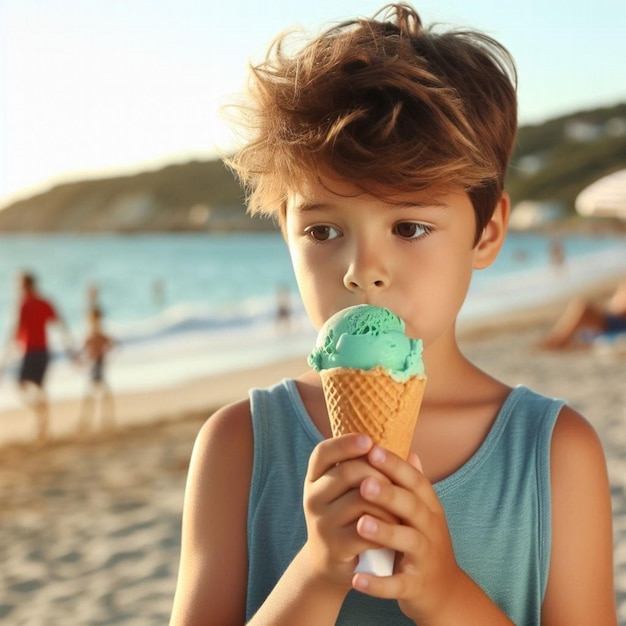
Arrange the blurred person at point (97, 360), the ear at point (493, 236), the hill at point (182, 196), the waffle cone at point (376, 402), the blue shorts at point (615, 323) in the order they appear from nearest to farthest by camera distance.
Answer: the waffle cone at point (376, 402) < the ear at point (493, 236) < the blurred person at point (97, 360) < the blue shorts at point (615, 323) < the hill at point (182, 196)

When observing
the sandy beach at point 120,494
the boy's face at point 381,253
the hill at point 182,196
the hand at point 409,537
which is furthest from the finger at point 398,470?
the hill at point 182,196

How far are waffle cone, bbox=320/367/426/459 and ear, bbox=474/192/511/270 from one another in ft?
1.52

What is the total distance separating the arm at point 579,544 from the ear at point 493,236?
0.42 metres

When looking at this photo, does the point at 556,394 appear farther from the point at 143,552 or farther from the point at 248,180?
the point at 248,180

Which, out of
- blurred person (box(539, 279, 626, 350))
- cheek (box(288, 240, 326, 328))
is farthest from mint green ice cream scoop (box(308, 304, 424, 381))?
blurred person (box(539, 279, 626, 350))

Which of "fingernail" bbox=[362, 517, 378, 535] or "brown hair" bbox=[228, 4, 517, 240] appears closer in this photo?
"fingernail" bbox=[362, 517, 378, 535]

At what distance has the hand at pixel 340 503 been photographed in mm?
1302

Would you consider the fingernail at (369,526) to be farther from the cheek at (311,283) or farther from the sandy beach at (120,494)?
the sandy beach at (120,494)

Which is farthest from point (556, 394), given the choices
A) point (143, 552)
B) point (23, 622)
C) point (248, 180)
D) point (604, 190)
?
point (248, 180)

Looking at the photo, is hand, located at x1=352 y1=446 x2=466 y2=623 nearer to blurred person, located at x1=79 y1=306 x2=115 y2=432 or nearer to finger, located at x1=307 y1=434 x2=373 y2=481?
finger, located at x1=307 y1=434 x2=373 y2=481

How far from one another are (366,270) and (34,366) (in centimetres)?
968

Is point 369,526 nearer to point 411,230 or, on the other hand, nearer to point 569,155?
point 411,230

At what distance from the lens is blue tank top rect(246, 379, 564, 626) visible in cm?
168

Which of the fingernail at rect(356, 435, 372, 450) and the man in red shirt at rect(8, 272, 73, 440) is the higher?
the fingernail at rect(356, 435, 372, 450)
